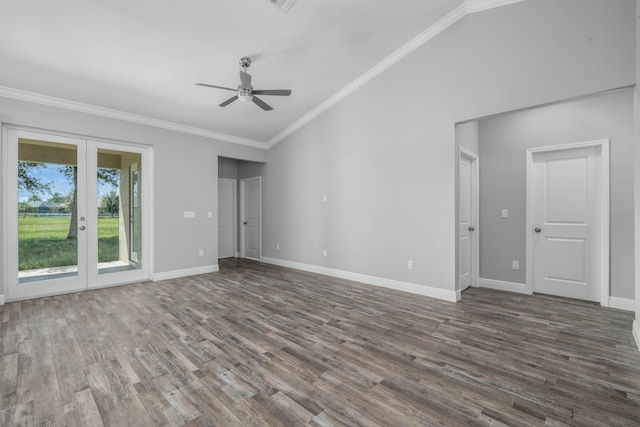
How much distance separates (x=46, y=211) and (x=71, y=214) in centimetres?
27

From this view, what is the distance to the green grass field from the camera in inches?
152

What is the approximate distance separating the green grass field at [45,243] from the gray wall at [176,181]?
991 mm

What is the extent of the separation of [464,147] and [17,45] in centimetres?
557

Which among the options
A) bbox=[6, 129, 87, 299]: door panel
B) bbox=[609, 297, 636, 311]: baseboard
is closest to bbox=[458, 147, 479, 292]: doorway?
bbox=[609, 297, 636, 311]: baseboard

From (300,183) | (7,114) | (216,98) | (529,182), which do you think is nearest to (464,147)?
(529,182)

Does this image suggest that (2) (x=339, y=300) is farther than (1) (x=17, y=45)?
Yes

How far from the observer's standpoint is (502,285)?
4367 millimetres

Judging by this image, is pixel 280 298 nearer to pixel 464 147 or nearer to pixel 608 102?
pixel 464 147

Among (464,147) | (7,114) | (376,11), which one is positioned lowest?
(464,147)

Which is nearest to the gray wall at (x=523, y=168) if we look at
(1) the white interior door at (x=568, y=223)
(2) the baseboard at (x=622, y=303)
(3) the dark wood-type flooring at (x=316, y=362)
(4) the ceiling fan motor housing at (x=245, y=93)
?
(2) the baseboard at (x=622, y=303)

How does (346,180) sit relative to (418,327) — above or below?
above

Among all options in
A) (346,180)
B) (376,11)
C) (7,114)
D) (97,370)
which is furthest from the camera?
(346,180)

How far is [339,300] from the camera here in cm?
382

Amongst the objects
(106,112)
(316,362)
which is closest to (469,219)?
(316,362)
